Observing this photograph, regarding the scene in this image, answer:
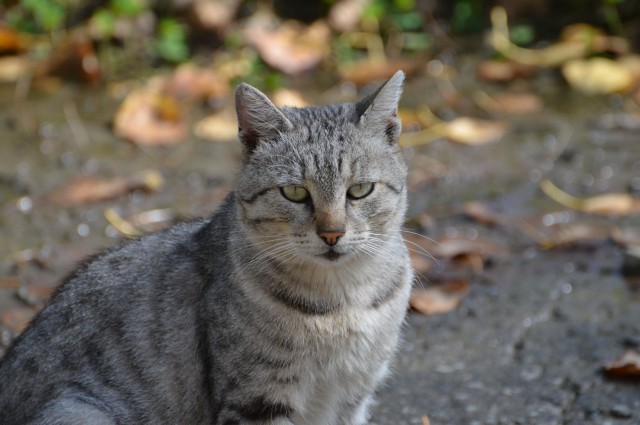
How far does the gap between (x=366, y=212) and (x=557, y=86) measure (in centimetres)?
388

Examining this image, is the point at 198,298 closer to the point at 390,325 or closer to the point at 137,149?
the point at 390,325

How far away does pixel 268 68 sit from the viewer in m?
6.92

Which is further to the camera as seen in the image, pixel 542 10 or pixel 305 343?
pixel 542 10

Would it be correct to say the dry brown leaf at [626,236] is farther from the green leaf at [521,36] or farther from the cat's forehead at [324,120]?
the green leaf at [521,36]

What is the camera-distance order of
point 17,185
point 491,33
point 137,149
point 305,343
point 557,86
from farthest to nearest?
point 491,33, point 557,86, point 137,149, point 17,185, point 305,343

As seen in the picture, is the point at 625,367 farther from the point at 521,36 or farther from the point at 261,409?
the point at 521,36

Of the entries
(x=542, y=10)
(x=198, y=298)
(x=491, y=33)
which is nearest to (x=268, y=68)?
(x=491, y=33)

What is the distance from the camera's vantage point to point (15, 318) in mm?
4578

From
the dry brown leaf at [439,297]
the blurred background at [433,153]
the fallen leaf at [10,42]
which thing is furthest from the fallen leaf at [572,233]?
the fallen leaf at [10,42]

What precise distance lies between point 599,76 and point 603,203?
60.4 inches

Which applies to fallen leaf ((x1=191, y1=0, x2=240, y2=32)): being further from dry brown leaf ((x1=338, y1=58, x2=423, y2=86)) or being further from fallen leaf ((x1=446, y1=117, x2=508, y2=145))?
fallen leaf ((x1=446, y1=117, x2=508, y2=145))

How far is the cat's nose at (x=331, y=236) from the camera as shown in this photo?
3.14 metres

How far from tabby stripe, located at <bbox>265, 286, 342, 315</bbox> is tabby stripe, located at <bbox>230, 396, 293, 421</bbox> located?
319 millimetres

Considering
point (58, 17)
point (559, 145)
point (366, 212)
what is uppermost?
point (366, 212)
